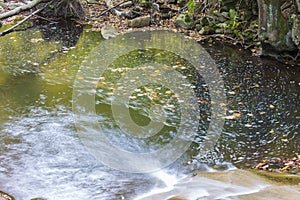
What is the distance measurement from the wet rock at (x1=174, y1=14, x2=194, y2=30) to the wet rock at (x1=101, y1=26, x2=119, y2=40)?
2.24 m

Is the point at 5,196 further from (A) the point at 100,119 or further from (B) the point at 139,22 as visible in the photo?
(B) the point at 139,22

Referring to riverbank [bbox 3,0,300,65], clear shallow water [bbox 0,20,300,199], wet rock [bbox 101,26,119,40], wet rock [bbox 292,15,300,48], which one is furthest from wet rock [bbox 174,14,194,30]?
wet rock [bbox 292,15,300,48]

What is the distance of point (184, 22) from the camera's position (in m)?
12.6

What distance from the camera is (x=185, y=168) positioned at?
4883mm

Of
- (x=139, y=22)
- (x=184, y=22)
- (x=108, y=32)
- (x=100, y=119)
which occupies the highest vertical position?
(x=139, y=22)

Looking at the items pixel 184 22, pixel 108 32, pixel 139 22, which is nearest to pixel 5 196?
pixel 108 32

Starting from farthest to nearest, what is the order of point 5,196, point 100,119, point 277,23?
point 277,23 < point 100,119 < point 5,196

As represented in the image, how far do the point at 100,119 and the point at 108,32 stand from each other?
255 inches

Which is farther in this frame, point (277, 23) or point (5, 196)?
point (277, 23)

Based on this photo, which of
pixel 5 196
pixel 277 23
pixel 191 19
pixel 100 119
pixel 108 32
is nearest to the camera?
pixel 5 196

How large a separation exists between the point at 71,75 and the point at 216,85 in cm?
312

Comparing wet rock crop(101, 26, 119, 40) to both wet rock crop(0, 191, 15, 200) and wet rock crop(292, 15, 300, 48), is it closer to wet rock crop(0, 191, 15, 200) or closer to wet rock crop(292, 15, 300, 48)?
wet rock crop(292, 15, 300, 48)

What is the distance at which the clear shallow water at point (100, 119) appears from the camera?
4.47m

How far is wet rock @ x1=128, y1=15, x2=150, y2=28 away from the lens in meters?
13.0
